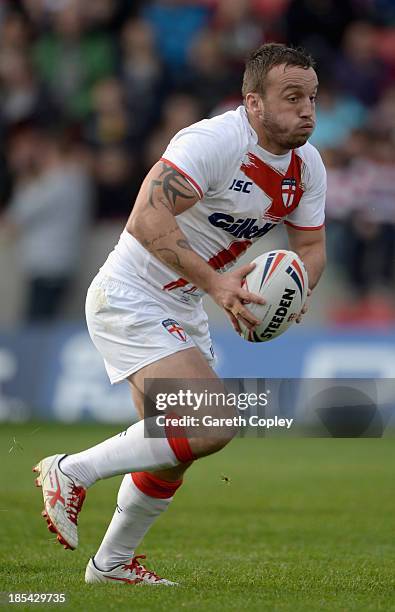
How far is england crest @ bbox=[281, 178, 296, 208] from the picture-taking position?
642cm

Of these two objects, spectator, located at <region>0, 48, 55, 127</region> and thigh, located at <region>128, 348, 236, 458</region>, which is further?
spectator, located at <region>0, 48, 55, 127</region>

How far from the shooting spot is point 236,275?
584cm

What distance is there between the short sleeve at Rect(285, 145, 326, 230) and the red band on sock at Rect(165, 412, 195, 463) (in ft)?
4.72

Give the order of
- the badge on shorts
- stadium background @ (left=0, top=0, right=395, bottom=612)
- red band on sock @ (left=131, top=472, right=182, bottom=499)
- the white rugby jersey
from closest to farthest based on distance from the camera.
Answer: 1. the white rugby jersey
2. the badge on shorts
3. red band on sock @ (left=131, top=472, right=182, bottom=499)
4. stadium background @ (left=0, top=0, right=395, bottom=612)

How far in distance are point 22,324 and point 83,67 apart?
12.3 ft

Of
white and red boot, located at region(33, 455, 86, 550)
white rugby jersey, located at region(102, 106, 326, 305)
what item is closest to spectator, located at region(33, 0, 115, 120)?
white rugby jersey, located at region(102, 106, 326, 305)

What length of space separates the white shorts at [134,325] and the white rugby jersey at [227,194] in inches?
2.8

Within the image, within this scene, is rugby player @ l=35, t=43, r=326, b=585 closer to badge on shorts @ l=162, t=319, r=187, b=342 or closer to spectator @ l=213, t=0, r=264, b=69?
badge on shorts @ l=162, t=319, r=187, b=342

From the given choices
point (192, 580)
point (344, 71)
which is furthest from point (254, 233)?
point (344, 71)

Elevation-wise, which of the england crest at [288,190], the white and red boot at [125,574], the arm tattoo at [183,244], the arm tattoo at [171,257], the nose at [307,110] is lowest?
the white and red boot at [125,574]

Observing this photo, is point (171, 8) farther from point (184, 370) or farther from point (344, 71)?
point (184, 370)

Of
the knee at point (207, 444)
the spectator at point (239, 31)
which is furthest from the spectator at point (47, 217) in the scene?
the knee at point (207, 444)

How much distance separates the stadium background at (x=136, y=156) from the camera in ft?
48.0

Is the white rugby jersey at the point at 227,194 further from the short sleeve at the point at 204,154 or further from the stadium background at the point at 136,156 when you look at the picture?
the stadium background at the point at 136,156
